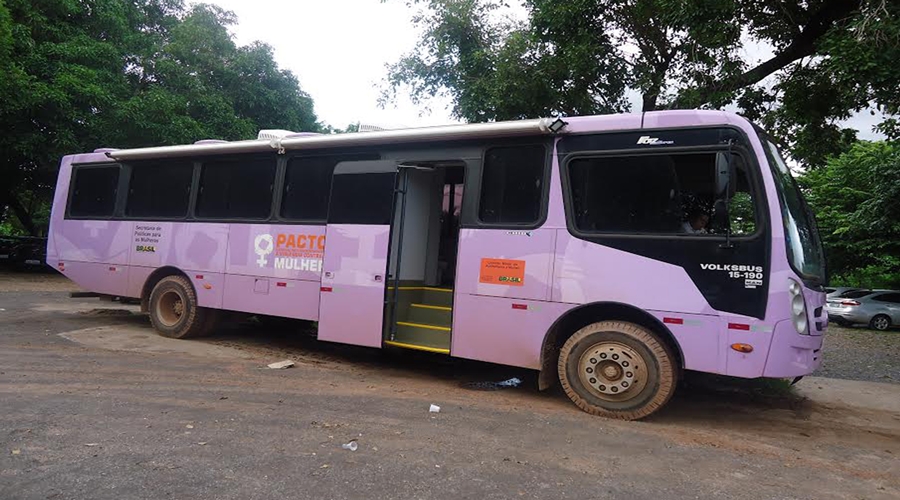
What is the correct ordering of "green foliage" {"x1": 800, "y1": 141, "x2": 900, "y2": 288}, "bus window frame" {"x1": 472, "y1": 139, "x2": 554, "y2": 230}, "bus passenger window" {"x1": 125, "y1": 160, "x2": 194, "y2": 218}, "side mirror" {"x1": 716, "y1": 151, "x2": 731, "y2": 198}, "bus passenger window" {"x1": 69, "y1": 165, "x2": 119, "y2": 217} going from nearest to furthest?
"side mirror" {"x1": 716, "y1": 151, "x2": 731, "y2": 198} → "bus window frame" {"x1": 472, "y1": 139, "x2": 554, "y2": 230} → "bus passenger window" {"x1": 125, "y1": 160, "x2": 194, "y2": 218} → "bus passenger window" {"x1": 69, "y1": 165, "x2": 119, "y2": 217} → "green foliage" {"x1": 800, "y1": 141, "x2": 900, "y2": 288}

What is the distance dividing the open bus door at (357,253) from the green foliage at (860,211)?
17191 mm

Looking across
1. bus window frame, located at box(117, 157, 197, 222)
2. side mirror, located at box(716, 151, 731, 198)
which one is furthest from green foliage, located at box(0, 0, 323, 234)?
side mirror, located at box(716, 151, 731, 198)

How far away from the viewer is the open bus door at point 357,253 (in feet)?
22.6

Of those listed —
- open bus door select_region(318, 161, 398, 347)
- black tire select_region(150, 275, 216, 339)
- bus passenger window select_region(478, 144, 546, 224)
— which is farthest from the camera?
black tire select_region(150, 275, 216, 339)

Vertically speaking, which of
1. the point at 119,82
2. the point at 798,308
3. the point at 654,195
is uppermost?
the point at 119,82

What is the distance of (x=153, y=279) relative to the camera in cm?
909

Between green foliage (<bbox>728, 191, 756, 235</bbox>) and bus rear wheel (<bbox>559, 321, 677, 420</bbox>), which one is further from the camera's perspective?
bus rear wheel (<bbox>559, 321, 677, 420</bbox>)

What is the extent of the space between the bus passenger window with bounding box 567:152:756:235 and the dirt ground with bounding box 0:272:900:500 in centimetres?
185

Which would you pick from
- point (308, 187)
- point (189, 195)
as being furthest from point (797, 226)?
point (189, 195)

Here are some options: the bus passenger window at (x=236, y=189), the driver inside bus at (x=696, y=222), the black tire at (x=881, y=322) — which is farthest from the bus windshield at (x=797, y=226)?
the black tire at (x=881, y=322)

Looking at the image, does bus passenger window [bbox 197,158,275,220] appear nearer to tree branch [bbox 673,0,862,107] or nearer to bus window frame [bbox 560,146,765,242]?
bus window frame [bbox 560,146,765,242]

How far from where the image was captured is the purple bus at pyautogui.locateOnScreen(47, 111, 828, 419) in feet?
16.5

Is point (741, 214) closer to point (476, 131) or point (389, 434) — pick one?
point (476, 131)

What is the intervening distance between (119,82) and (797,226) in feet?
59.7
